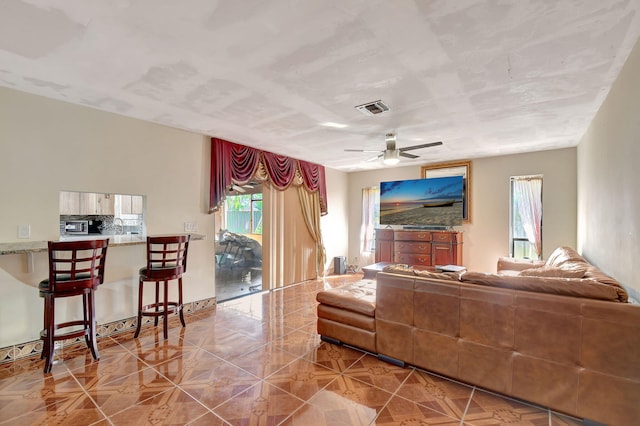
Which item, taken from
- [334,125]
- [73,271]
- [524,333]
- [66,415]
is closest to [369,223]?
[334,125]

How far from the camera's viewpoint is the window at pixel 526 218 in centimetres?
511

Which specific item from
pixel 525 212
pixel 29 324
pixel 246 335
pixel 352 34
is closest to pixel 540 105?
pixel 352 34

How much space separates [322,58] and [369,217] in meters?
5.28

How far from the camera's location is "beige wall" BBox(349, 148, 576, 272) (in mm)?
4852

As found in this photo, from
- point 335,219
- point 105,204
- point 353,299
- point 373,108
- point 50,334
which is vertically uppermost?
point 373,108

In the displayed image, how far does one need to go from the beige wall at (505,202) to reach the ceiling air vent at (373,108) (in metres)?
3.46

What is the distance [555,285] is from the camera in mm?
1981

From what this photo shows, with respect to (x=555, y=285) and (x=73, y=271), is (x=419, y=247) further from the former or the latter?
(x=73, y=271)

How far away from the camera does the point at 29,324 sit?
9.28 ft

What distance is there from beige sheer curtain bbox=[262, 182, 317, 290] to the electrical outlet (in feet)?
10.1

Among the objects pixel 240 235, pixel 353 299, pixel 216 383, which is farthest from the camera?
pixel 240 235

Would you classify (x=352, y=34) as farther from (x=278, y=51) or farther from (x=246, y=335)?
(x=246, y=335)

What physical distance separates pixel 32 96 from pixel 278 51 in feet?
8.62

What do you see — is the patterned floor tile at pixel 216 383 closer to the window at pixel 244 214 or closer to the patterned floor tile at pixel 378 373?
the patterned floor tile at pixel 378 373
